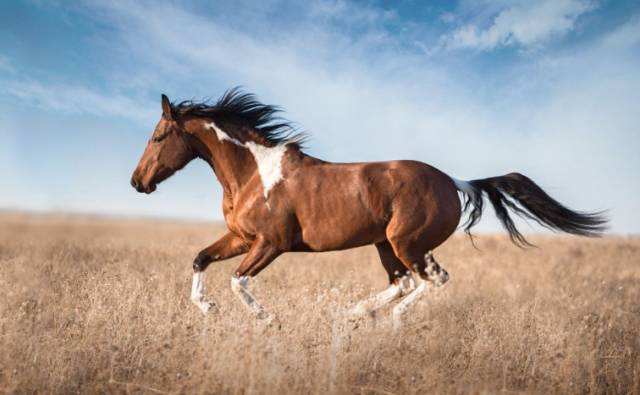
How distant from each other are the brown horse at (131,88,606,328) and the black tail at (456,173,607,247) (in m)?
0.05

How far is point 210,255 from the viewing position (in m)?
5.79

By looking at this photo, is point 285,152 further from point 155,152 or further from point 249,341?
point 249,341

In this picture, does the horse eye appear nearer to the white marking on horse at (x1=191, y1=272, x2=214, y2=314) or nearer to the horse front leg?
the horse front leg

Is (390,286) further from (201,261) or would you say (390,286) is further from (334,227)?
(201,261)

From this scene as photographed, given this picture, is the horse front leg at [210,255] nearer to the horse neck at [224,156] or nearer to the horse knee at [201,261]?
the horse knee at [201,261]

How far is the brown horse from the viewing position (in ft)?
17.9

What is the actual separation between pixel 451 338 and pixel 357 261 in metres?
7.74

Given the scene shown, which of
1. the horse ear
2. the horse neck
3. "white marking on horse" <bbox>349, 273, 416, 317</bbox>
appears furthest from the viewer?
the horse ear

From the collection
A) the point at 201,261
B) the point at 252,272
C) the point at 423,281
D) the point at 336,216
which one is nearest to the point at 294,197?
the point at 336,216

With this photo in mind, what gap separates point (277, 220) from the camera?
17.7ft

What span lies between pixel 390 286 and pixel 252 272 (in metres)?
1.76

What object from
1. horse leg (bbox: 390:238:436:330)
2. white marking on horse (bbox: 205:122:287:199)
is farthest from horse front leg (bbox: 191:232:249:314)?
horse leg (bbox: 390:238:436:330)

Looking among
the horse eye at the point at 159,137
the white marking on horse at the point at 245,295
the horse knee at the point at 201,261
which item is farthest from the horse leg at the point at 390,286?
the horse eye at the point at 159,137

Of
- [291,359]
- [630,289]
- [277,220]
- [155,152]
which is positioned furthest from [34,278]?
[630,289]
